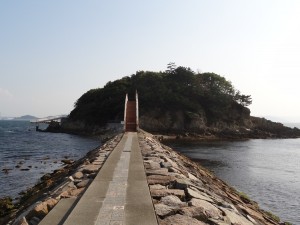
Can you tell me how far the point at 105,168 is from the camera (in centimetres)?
1064

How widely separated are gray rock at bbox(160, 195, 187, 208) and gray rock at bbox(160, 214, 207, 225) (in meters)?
0.62

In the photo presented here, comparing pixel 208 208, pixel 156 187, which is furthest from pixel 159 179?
pixel 208 208

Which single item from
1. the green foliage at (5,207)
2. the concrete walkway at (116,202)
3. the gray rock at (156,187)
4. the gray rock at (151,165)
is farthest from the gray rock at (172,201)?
the green foliage at (5,207)

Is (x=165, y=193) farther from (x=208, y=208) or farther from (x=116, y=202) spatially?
(x=116, y=202)

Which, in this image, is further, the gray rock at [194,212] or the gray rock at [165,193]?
the gray rock at [165,193]

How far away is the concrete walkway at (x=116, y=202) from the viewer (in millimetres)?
5562

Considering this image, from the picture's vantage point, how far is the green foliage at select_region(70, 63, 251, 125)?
6359cm

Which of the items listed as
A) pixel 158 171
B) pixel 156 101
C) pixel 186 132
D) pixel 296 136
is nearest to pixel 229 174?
pixel 158 171

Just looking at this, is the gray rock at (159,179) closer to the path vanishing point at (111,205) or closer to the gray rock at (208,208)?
the path vanishing point at (111,205)

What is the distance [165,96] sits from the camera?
6431 cm

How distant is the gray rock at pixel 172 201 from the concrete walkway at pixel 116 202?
1.09ft

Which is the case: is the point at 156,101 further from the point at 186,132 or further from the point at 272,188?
the point at 272,188

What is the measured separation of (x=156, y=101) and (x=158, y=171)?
53339mm

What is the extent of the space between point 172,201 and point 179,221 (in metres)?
1.10
